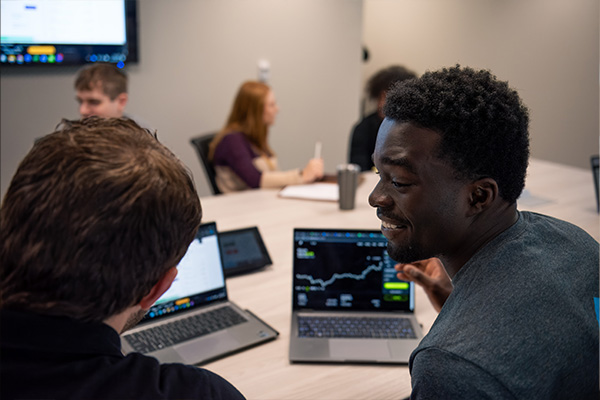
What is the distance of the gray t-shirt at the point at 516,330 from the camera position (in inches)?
33.1

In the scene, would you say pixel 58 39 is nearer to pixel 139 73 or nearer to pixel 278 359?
pixel 139 73

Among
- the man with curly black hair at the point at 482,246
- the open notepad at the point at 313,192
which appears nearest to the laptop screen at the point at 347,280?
the man with curly black hair at the point at 482,246

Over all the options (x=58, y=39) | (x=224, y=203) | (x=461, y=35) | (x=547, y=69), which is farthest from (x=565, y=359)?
→ (x=461, y=35)

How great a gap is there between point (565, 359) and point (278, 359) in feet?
2.40

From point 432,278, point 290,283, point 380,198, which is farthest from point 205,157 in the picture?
point 380,198

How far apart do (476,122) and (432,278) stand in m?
0.61

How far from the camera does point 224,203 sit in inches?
105

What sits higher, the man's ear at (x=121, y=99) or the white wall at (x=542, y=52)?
the white wall at (x=542, y=52)

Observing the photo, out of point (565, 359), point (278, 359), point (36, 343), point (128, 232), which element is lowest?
point (278, 359)

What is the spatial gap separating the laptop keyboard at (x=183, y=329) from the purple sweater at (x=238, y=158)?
1.48m

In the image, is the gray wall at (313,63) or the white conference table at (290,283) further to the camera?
A: the gray wall at (313,63)

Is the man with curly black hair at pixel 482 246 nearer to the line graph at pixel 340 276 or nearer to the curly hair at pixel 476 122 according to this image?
the curly hair at pixel 476 122

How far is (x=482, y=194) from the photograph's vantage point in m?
1.02

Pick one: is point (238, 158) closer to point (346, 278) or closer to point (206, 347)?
point (346, 278)
